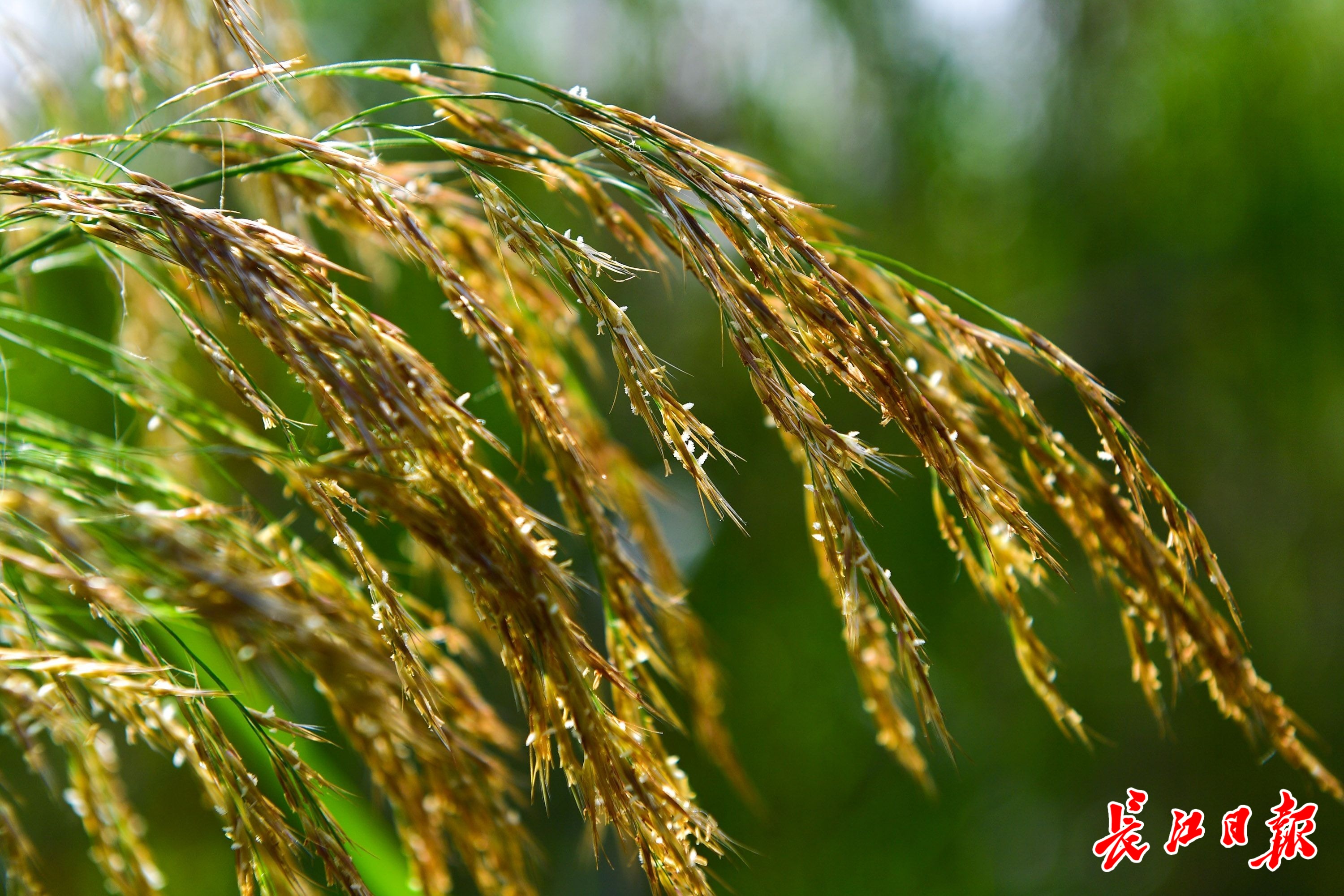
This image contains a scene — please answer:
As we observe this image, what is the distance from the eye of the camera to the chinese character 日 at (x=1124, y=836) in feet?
3.58

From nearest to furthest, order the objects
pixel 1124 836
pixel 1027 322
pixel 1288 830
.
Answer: pixel 1124 836 < pixel 1288 830 < pixel 1027 322

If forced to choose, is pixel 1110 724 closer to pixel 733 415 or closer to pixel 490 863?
pixel 733 415

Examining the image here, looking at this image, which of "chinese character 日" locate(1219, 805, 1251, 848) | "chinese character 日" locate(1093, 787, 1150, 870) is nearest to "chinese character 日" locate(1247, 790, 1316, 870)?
"chinese character 日" locate(1219, 805, 1251, 848)

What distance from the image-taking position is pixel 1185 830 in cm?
158

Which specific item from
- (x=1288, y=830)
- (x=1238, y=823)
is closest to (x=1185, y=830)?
(x=1238, y=823)

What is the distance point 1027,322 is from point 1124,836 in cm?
127

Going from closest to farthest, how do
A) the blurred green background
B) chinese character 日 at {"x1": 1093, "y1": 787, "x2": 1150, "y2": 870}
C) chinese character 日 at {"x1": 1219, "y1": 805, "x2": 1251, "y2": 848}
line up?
1. chinese character 日 at {"x1": 1093, "y1": 787, "x2": 1150, "y2": 870}
2. chinese character 日 at {"x1": 1219, "y1": 805, "x2": 1251, "y2": 848}
3. the blurred green background

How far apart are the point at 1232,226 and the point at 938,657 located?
1159 millimetres

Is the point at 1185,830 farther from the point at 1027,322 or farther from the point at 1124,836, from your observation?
the point at 1027,322

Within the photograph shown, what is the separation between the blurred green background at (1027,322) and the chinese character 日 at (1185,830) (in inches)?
3.2

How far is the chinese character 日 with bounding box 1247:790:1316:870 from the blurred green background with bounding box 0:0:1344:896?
0.19m

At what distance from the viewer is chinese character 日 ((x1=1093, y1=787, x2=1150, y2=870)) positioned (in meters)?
1.09

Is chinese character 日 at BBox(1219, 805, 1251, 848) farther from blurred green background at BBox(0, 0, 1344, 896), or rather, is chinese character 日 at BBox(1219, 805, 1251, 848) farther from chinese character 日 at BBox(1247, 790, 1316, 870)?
blurred green background at BBox(0, 0, 1344, 896)

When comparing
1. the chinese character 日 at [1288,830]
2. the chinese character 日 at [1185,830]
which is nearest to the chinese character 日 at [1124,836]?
the chinese character 日 at [1185,830]
